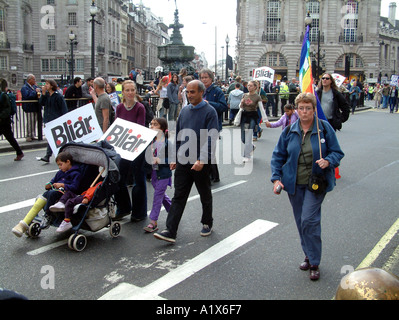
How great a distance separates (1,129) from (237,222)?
22.5 ft

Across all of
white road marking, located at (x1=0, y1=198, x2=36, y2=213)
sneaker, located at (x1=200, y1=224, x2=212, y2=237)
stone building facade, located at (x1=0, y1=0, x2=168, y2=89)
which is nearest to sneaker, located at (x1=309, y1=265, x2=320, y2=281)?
sneaker, located at (x1=200, y1=224, x2=212, y2=237)

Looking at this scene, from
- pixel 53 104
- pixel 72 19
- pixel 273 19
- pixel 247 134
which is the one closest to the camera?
pixel 247 134

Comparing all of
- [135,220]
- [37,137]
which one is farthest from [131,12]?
[135,220]

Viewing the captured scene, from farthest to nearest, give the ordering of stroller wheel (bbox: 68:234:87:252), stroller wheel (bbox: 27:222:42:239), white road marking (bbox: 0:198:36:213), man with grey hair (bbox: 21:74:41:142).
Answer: man with grey hair (bbox: 21:74:41:142) < white road marking (bbox: 0:198:36:213) < stroller wheel (bbox: 27:222:42:239) < stroller wheel (bbox: 68:234:87:252)

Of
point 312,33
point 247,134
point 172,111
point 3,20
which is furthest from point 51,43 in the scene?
point 247,134

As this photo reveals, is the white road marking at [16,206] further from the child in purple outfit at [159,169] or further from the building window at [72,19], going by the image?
the building window at [72,19]

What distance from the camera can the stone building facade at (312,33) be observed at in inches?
2749

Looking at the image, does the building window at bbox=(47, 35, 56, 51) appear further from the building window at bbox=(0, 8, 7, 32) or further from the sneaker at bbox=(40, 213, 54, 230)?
the sneaker at bbox=(40, 213, 54, 230)

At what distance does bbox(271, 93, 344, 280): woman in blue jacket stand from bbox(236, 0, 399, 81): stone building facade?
66440 millimetres

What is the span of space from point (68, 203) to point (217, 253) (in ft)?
5.82

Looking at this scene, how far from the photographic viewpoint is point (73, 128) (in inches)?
279

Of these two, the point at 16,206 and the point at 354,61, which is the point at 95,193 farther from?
the point at 354,61

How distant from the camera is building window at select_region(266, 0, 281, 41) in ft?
231

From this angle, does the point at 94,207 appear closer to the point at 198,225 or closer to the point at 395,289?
the point at 198,225
